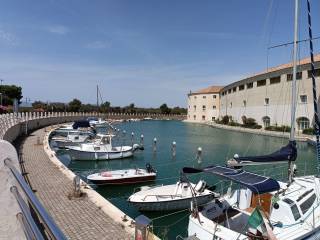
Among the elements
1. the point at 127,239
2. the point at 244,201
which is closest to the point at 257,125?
the point at 244,201

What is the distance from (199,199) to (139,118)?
11988 centimetres

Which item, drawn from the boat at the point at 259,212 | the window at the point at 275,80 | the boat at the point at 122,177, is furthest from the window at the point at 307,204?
the window at the point at 275,80

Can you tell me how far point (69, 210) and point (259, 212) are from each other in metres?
7.83

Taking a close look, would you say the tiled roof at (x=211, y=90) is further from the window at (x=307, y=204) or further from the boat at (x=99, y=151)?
the window at (x=307, y=204)

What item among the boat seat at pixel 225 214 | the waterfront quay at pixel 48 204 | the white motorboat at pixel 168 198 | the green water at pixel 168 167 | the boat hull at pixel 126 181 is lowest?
the green water at pixel 168 167

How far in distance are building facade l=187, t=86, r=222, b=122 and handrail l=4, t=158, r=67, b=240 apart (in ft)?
377

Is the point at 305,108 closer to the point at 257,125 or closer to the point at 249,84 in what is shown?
the point at 257,125

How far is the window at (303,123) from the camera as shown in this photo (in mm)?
61522

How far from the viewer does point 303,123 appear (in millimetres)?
62375

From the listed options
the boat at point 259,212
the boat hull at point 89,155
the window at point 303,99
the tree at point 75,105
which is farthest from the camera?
the tree at point 75,105

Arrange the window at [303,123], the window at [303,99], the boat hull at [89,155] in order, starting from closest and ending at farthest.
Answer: the boat hull at [89,155] → the window at [303,123] → the window at [303,99]

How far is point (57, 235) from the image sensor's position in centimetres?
216

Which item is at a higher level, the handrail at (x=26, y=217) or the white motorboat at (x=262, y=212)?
the handrail at (x=26, y=217)

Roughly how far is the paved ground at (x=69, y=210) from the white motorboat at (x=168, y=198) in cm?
315
